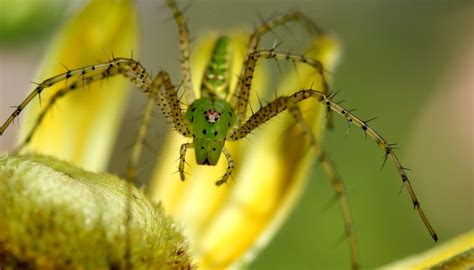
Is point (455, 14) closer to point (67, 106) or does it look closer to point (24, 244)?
point (67, 106)

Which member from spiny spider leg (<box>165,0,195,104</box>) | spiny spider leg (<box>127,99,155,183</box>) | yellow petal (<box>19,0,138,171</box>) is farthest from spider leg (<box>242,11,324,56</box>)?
spiny spider leg (<box>127,99,155,183</box>)

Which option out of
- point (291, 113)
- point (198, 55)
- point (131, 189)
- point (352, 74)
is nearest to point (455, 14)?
point (352, 74)

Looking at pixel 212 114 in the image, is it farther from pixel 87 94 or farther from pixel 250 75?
pixel 87 94

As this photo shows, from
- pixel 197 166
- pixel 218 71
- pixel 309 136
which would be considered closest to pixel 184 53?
pixel 218 71

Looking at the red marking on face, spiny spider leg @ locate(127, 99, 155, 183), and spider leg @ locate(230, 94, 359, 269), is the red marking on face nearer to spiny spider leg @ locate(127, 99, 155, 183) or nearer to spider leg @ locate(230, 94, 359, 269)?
spider leg @ locate(230, 94, 359, 269)

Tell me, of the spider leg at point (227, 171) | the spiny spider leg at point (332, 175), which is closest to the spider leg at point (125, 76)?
the spider leg at point (227, 171)

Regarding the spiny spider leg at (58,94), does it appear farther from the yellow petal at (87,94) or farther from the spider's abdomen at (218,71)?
the spider's abdomen at (218,71)

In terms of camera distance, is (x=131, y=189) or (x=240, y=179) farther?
(x=240, y=179)
